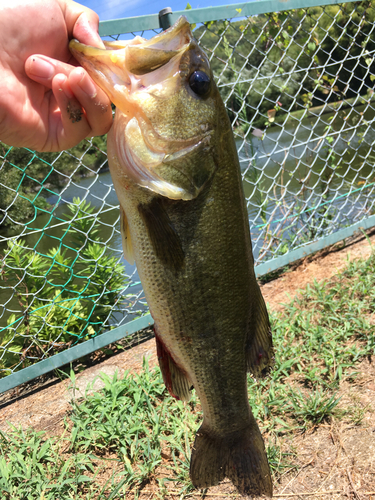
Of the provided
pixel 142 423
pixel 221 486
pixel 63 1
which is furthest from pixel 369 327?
pixel 63 1

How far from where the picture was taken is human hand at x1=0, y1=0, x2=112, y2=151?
4.14ft

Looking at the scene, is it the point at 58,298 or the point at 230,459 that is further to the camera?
the point at 58,298

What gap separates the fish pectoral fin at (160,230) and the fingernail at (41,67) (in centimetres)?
51

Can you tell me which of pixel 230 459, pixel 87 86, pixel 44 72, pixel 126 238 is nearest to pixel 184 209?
pixel 126 238

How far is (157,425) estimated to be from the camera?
2486mm

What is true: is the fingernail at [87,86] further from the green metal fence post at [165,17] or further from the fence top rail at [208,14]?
the green metal fence post at [165,17]

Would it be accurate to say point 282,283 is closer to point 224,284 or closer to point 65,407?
point 65,407

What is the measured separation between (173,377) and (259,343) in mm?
395

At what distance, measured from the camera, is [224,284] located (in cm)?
152

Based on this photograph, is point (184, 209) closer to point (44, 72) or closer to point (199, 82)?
point (199, 82)

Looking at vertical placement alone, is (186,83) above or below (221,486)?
above

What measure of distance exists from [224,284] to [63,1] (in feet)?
3.84

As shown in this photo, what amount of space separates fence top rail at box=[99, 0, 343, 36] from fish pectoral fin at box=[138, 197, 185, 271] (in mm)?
2096

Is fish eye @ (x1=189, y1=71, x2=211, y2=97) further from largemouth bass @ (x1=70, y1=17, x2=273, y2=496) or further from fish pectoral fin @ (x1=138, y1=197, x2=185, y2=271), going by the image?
fish pectoral fin @ (x1=138, y1=197, x2=185, y2=271)
